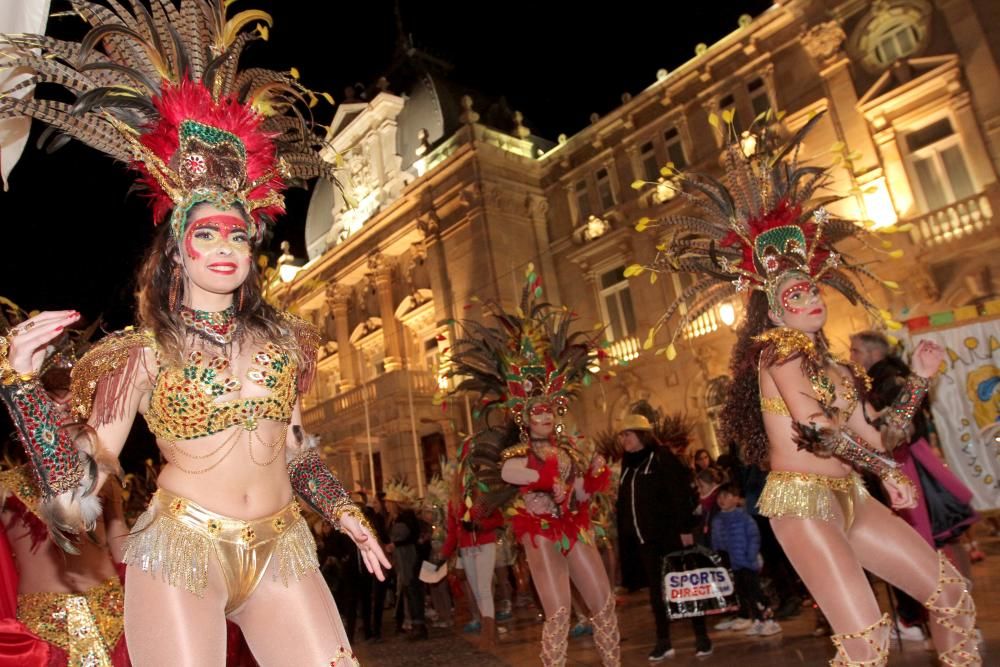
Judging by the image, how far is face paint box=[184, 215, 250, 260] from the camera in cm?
264

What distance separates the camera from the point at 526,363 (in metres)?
5.90

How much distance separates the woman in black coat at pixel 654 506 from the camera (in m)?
6.28

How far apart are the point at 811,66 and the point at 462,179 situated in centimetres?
1075

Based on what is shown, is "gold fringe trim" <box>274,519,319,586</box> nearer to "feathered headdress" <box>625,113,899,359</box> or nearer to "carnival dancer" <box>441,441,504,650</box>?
"feathered headdress" <box>625,113,899,359</box>

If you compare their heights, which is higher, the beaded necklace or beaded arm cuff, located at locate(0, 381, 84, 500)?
the beaded necklace

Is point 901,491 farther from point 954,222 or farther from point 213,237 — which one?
point 954,222

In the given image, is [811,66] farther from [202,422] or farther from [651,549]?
[202,422]

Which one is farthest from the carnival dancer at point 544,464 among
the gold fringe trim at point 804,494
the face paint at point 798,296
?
the face paint at point 798,296

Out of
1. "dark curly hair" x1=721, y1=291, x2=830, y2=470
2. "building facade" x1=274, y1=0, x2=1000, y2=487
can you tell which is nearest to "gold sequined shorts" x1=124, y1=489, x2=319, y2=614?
"building facade" x1=274, y1=0, x2=1000, y2=487

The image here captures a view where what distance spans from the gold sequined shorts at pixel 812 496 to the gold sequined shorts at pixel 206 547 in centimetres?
219

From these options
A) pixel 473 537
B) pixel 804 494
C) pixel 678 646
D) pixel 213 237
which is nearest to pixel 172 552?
pixel 213 237

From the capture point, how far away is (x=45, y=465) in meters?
2.08

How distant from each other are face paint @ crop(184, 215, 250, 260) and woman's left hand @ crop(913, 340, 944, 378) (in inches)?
132

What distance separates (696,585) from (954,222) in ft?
38.0
